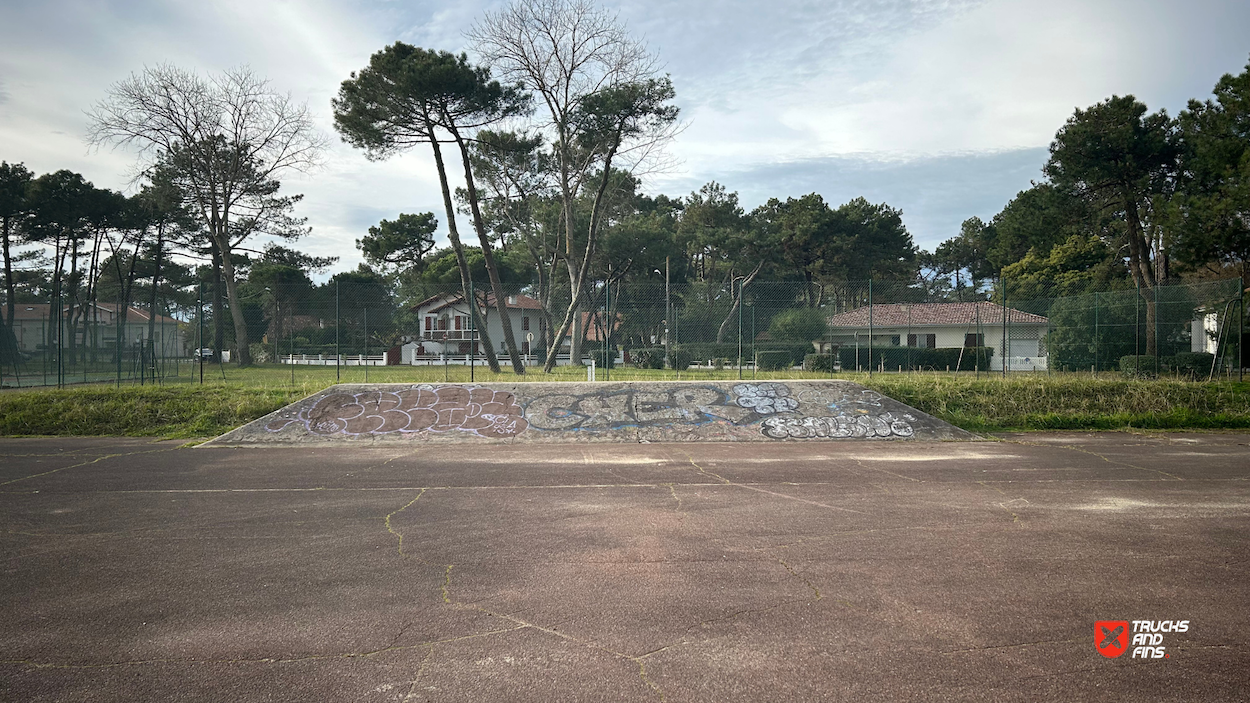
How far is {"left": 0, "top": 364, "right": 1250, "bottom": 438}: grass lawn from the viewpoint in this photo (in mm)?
12523

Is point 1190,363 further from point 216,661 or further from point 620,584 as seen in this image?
point 216,661

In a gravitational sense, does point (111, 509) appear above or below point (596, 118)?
below

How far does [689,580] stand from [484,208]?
114ft

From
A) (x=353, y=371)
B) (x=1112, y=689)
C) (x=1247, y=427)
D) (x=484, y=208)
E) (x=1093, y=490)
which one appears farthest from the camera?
(x=484, y=208)

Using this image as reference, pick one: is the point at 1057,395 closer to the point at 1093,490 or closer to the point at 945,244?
the point at 1093,490

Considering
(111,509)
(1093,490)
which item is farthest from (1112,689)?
(111,509)

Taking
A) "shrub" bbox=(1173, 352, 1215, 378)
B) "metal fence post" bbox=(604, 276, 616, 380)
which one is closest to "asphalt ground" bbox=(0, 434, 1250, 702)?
"metal fence post" bbox=(604, 276, 616, 380)

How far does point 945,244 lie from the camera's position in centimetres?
6506

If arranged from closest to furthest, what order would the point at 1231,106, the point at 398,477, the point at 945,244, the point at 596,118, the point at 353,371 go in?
the point at 398,477, the point at 353,371, the point at 1231,106, the point at 596,118, the point at 945,244

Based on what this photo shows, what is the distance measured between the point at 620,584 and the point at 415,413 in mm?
8844

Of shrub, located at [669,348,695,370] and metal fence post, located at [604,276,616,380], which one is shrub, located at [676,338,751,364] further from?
metal fence post, located at [604,276,616,380]

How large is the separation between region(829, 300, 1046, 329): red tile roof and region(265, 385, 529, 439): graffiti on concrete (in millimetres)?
9927

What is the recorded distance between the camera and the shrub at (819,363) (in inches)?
761

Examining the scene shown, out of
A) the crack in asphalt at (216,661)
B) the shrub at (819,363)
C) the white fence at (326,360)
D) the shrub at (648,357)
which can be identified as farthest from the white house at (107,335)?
the crack in asphalt at (216,661)
